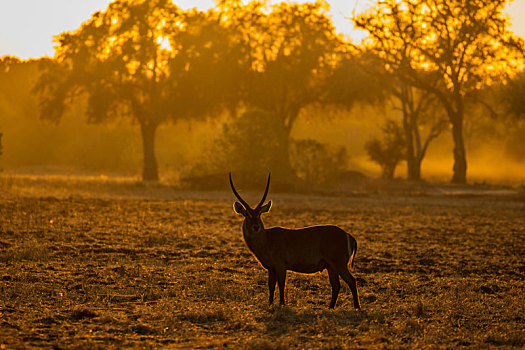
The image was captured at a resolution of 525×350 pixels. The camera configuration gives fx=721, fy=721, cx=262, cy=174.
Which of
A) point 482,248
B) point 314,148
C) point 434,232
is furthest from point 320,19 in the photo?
point 482,248

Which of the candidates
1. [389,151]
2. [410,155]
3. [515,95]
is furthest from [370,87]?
[515,95]

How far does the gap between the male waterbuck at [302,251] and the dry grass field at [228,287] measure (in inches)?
18.1

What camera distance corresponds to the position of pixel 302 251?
885cm

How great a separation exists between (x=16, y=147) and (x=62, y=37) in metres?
31.0

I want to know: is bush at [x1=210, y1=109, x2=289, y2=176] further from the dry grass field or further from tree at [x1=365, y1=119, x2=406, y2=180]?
the dry grass field

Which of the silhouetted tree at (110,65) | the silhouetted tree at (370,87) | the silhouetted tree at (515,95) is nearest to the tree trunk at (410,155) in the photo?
the silhouetted tree at (370,87)

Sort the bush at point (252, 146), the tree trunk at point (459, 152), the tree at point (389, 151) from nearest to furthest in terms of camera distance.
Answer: the bush at point (252, 146) < the tree trunk at point (459, 152) < the tree at point (389, 151)

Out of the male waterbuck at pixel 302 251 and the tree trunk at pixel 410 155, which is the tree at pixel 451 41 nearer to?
the tree trunk at pixel 410 155

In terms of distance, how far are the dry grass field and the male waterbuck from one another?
0.46 meters

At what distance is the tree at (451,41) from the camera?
4128 centimetres

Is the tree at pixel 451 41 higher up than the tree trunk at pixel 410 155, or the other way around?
the tree at pixel 451 41

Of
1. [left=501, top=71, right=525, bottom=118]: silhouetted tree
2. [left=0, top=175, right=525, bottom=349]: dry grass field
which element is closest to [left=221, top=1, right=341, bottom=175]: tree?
[left=501, top=71, right=525, bottom=118]: silhouetted tree

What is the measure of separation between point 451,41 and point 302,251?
37229 millimetres

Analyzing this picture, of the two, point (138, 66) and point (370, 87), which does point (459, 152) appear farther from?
point (138, 66)
